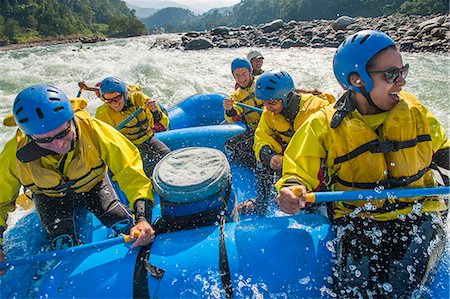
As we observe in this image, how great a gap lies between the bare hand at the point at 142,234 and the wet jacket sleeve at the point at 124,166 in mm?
262

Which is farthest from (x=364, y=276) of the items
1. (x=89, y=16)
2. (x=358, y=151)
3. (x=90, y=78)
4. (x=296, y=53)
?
(x=89, y=16)

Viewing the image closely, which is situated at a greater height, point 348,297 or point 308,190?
point 308,190

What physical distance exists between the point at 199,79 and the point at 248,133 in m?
8.76

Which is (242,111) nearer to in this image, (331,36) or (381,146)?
(381,146)

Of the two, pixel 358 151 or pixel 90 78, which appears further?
pixel 90 78

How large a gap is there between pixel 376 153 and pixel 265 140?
5.41 feet

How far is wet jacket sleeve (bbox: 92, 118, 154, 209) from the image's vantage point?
8.93ft

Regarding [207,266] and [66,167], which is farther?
[66,167]

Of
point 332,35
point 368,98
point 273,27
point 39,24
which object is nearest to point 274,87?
point 368,98

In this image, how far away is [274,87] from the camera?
3604mm

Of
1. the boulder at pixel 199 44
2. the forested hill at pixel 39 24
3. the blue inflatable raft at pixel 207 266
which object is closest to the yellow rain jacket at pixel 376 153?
the blue inflatable raft at pixel 207 266

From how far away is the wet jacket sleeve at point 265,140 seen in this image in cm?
368

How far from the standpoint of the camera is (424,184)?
2.28 metres

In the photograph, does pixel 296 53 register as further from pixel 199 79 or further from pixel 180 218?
pixel 180 218
